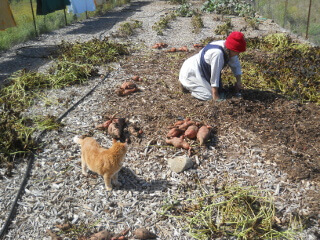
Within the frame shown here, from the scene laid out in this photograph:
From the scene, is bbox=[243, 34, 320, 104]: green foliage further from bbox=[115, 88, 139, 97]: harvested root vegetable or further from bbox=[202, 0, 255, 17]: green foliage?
bbox=[202, 0, 255, 17]: green foliage

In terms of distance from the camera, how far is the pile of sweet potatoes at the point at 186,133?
12.4ft

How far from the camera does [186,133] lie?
3.88 m

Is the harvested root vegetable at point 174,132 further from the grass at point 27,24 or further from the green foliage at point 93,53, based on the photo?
the grass at point 27,24

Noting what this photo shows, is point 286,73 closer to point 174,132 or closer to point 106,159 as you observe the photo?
point 174,132

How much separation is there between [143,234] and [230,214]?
0.81 m

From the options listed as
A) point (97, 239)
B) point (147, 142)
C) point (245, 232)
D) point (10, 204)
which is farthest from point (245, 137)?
point (10, 204)

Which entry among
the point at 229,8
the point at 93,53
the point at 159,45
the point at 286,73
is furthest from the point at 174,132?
the point at 229,8

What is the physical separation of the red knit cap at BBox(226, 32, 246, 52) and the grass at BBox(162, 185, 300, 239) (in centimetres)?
195

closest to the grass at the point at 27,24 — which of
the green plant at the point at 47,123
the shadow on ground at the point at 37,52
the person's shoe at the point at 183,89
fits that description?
the shadow on ground at the point at 37,52

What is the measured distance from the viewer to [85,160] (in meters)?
3.21

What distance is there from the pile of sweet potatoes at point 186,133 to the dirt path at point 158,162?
0.10 meters

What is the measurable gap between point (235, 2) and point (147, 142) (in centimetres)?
1267

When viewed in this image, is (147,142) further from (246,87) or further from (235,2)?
(235,2)

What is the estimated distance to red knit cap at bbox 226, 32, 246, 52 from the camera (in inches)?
163
